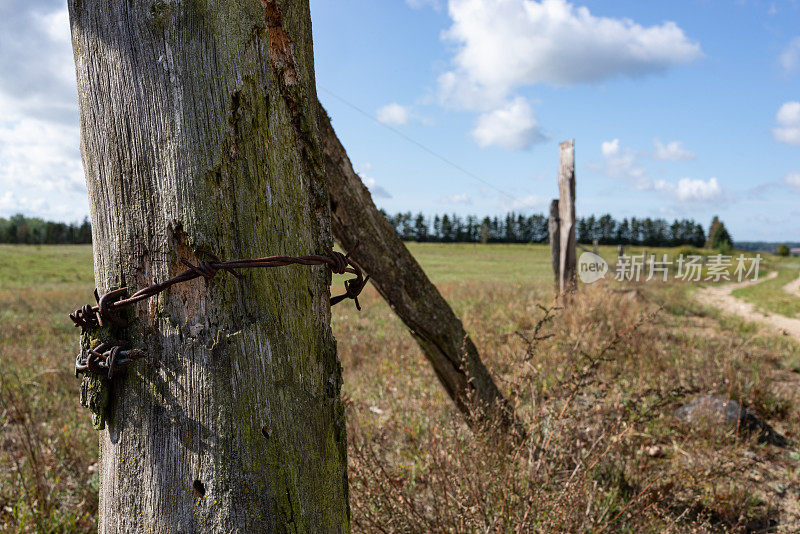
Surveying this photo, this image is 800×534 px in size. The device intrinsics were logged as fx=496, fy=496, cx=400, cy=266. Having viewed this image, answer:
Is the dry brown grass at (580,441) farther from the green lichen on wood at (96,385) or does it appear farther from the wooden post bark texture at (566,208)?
the green lichen on wood at (96,385)

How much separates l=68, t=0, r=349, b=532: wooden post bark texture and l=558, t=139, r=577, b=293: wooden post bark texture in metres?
7.90

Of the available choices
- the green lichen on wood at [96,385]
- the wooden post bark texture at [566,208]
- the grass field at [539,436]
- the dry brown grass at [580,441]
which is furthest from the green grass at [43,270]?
the green lichen on wood at [96,385]

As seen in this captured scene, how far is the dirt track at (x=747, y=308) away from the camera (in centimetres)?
1004

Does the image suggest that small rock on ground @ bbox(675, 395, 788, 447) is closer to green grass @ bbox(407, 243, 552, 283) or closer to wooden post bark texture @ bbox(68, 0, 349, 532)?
wooden post bark texture @ bbox(68, 0, 349, 532)

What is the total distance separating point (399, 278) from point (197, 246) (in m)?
1.78

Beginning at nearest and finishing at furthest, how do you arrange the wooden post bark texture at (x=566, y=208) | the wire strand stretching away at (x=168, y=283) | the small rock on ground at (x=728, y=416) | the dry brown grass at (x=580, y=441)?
the wire strand stretching away at (x=168, y=283)
the dry brown grass at (x=580, y=441)
the small rock on ground at (x=728, y=416)
the wooden post bark texture at (x=566, y=208)

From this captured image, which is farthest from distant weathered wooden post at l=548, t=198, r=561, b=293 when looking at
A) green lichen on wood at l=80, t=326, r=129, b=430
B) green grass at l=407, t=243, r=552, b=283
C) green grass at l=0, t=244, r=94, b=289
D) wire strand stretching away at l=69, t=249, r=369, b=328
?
green grass at l=0, t=244, r=94, b=289

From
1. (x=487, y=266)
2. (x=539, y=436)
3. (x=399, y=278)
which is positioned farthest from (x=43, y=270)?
(x=539, y=436)

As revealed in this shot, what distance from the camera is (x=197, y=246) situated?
1.09 m

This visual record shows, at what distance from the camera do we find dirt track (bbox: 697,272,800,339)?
1004cm

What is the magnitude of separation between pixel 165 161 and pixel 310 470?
798 millimetres

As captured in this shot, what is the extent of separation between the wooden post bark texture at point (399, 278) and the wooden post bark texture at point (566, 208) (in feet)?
18.8

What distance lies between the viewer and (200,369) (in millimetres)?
1105

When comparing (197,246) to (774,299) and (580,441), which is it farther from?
(774,299)
